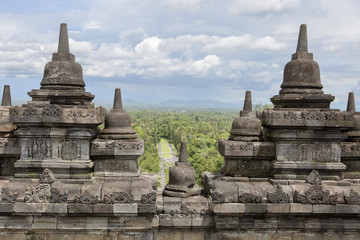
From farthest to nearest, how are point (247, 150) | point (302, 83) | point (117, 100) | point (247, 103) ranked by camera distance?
point (247, 103)
point (117, 100)
point (302, 83)
point (247, 150)

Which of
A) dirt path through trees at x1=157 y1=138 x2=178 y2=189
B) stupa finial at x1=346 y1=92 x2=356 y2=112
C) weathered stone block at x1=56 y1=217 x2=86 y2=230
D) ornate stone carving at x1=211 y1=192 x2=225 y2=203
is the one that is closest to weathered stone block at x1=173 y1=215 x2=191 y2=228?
ornate stone carving at x1=211 y1=192 x2=225 y2=203

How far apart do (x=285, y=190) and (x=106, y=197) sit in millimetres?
3040

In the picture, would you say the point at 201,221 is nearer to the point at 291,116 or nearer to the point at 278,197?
the point at 278,197

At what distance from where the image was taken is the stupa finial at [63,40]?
6043 mm

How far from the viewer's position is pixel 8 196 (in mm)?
5055

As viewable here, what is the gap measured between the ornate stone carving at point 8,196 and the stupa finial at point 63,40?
108 inches

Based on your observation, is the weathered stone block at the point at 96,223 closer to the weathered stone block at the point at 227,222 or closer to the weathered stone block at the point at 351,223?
the weathered stone block at the point at 227,222

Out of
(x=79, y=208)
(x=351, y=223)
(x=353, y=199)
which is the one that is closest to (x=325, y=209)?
(x=353, y=199)

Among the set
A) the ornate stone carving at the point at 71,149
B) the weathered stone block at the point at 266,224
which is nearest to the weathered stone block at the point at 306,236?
the weathered stone block at the point at 266,224

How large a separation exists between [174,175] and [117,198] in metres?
1.20

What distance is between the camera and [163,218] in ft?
17.6

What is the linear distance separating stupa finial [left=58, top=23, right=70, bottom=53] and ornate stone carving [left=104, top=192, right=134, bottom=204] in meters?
2.99

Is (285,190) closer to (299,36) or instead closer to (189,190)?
(189,190)

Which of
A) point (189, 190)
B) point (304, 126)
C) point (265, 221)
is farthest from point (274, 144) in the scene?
point (189, 190)
